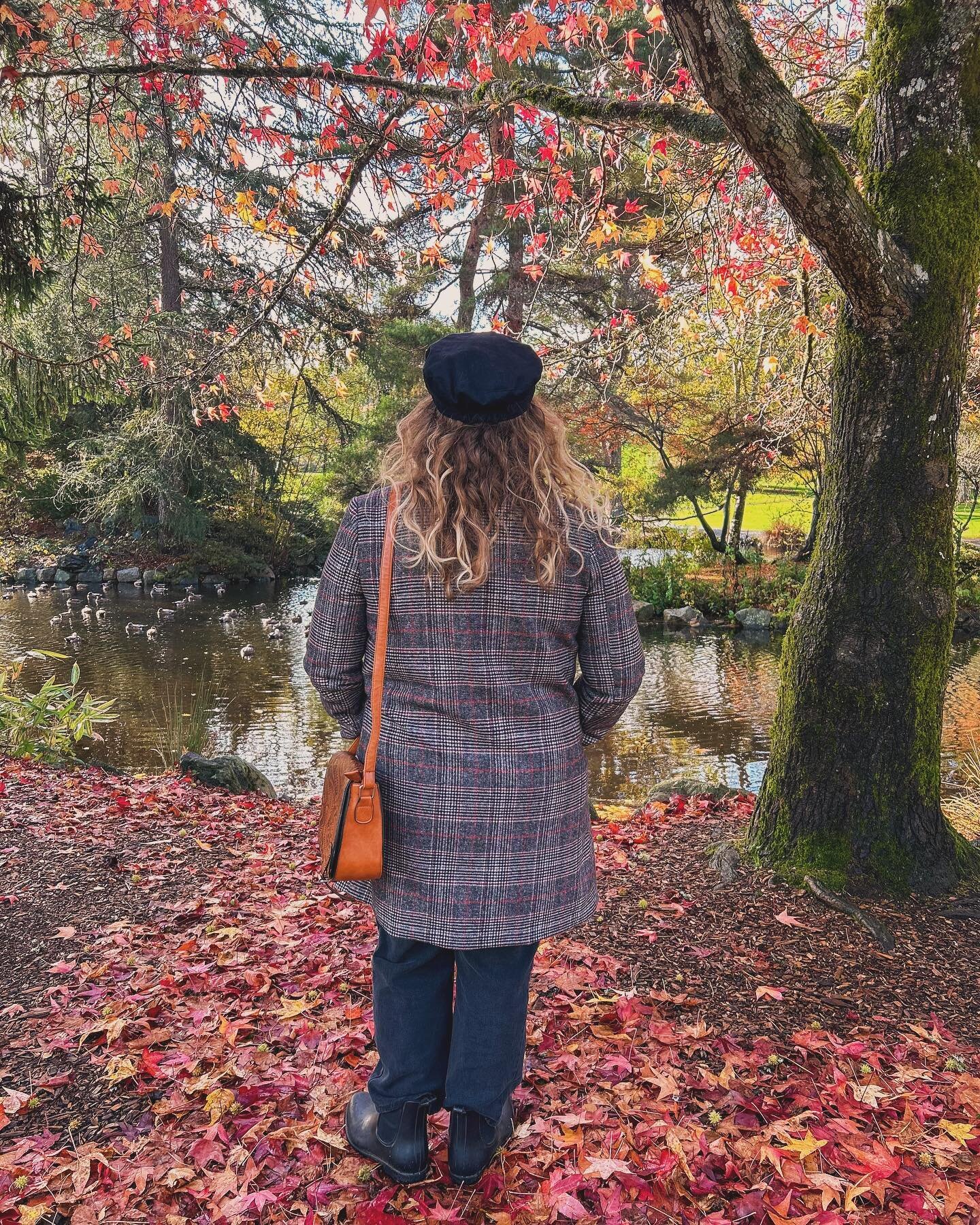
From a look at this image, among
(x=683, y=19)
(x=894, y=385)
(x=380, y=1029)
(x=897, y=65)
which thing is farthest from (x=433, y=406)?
(x=897, y=65)

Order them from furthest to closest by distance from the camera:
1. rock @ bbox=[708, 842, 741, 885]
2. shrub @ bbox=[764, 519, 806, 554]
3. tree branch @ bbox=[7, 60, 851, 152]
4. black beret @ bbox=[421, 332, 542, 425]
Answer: shrub @ bbox=[764, 519, 806, 554], rock @ bbox=[708, 842, 741, 885], tree branch @ bbox=[7, 60, 851, 152], black beret @ bbox=[421, 332, 542, 425]

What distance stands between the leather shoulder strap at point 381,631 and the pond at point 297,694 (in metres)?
5.34

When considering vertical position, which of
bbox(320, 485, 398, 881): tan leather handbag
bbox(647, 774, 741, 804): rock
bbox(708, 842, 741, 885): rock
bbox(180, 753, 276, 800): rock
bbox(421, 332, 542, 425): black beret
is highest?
bbox(421, 332, 542, 425): black beret

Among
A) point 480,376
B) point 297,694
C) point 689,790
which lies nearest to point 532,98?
point 480,376

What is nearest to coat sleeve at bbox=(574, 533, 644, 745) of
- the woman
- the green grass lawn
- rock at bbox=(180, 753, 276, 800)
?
the woman

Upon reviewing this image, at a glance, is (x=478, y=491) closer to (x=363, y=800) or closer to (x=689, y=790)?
(x=363, y=800)

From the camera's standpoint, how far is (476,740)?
1.83 metres

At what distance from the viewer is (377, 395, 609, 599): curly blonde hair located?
1.78 metres

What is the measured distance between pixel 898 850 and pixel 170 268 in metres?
18.2

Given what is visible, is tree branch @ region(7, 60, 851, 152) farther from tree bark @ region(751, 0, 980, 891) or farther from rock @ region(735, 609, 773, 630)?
rock @ region(735, 609, 773, 630)

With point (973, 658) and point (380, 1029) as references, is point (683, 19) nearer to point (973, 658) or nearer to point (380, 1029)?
point (380, 1029)

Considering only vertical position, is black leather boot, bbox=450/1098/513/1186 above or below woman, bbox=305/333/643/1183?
below

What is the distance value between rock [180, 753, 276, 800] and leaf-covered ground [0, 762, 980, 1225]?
92.5 inches

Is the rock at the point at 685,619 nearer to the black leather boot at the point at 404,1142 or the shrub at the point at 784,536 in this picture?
the shrub at the point at 784,536
